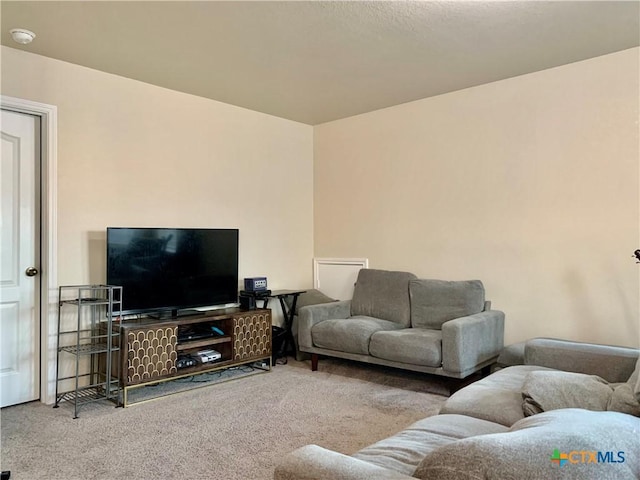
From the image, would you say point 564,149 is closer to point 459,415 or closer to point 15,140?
point 459,415

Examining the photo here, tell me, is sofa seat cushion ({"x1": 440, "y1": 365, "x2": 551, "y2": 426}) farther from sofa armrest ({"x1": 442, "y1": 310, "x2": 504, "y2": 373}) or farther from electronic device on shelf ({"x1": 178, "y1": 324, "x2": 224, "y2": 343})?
electronic device on shelf ({"x1": 178, "y1": 324, "x2": 224, "y2": 343})

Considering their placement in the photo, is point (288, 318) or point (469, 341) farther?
point (288, 318)

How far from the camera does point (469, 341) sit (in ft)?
11.2

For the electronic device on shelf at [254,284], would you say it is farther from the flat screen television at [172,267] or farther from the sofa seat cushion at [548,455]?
the sofa seat cushion at [548,455]

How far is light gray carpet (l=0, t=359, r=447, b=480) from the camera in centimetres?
238

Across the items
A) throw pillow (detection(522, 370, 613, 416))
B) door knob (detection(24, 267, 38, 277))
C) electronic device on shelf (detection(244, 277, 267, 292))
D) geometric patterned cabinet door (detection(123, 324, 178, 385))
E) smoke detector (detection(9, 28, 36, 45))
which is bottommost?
geometric patterned cabinet door (detection(123, 324, 178, 385))

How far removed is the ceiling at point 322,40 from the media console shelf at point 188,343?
204cm

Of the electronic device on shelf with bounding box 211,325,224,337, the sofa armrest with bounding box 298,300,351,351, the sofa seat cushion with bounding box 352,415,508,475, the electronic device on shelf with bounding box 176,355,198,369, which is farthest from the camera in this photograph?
the sofa armrest with bounding box 298,300,351,351

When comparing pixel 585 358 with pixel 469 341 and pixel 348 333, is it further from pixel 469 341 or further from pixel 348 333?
pixel 348 333

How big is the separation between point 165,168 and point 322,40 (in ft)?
6.17

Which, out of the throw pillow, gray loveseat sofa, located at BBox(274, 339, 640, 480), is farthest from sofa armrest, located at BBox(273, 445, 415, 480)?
the throw pillow

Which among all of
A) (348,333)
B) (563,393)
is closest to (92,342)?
(348,333)

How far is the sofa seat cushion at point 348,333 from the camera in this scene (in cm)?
385

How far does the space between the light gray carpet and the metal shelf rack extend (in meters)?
0.17
